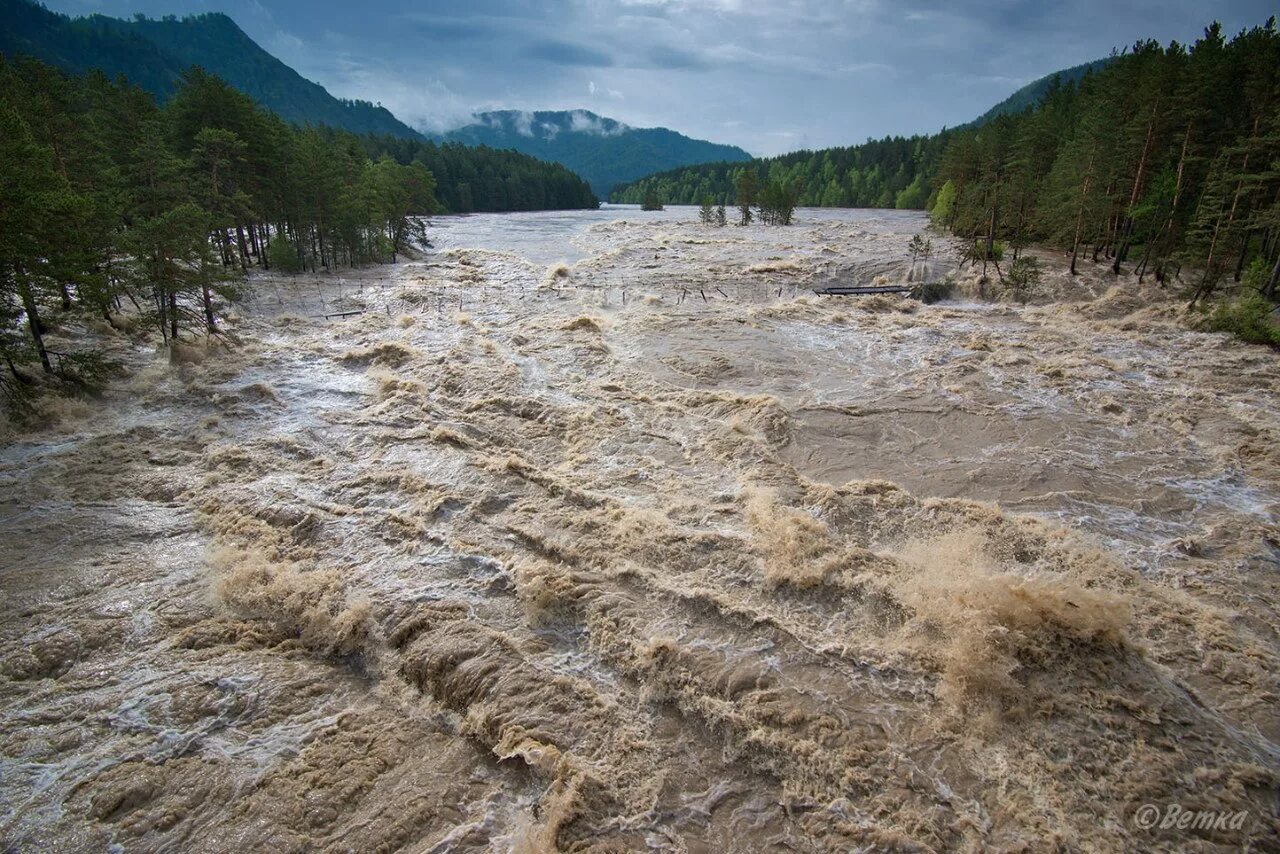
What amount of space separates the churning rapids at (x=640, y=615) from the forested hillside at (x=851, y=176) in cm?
10121

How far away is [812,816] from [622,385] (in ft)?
50.2

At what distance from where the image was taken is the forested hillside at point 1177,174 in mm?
28453

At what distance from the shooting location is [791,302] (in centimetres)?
3419

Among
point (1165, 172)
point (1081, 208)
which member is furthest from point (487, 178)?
point (1165, 172)

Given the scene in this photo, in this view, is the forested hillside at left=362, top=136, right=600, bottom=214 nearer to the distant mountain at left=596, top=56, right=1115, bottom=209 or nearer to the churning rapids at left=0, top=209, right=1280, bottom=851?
the distant mountain at left=596, top=56, right=1115, bottom=209

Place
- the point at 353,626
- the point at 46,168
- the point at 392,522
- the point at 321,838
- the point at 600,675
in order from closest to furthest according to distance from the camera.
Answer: the point at 321,838
the point at 600,675
the point at 353,626
the point at 392,522
the point at 46,168

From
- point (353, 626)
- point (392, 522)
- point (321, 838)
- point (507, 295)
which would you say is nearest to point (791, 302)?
point (507, 295)

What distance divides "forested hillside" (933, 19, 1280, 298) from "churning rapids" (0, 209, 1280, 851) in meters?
13.8

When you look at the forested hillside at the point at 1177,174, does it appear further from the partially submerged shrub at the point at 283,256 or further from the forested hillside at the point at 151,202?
the partially submerged shrub at the point at 283,256

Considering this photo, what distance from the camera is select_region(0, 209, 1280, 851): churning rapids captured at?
665cm

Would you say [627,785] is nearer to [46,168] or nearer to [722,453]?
[722,453]

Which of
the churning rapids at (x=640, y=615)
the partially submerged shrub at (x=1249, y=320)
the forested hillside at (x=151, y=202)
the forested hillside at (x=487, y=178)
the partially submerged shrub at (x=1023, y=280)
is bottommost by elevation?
the churning rapids at (x=640, y=615)

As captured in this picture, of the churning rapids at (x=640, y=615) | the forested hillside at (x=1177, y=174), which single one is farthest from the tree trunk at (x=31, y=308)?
the forested hillside at (x=1177, y=174)

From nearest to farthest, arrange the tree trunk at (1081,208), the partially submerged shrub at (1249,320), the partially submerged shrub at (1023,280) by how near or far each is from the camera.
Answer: the partially submerged shrub at (1249,320) < the partially submerged shrub at (1023,280) < the tree trunk at (1081,208)
